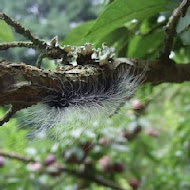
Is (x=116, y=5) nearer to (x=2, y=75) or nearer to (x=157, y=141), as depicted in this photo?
(x=2, y=75)

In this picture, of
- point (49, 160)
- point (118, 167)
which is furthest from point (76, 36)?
point (118, 167)

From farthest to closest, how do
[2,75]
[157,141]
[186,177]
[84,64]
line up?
[157,141] → [186,177] → [84,64] → [2,75]

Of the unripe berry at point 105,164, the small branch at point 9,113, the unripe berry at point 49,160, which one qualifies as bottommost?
the unripe berry at point 105,164

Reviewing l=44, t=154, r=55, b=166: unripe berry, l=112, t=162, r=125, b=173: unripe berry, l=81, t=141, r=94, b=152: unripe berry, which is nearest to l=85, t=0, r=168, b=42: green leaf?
l=81, t=141, r=94, b=152: unripe berry

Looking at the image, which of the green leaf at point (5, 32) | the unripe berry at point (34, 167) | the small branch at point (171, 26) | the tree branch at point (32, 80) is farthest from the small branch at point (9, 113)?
the unripe berry at point (34, 167)

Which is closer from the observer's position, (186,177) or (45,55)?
(45,55)

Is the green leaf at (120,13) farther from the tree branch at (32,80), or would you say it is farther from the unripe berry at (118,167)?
the unripe berry at (118,167)

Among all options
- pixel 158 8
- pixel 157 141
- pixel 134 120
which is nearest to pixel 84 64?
pixel 158 8
